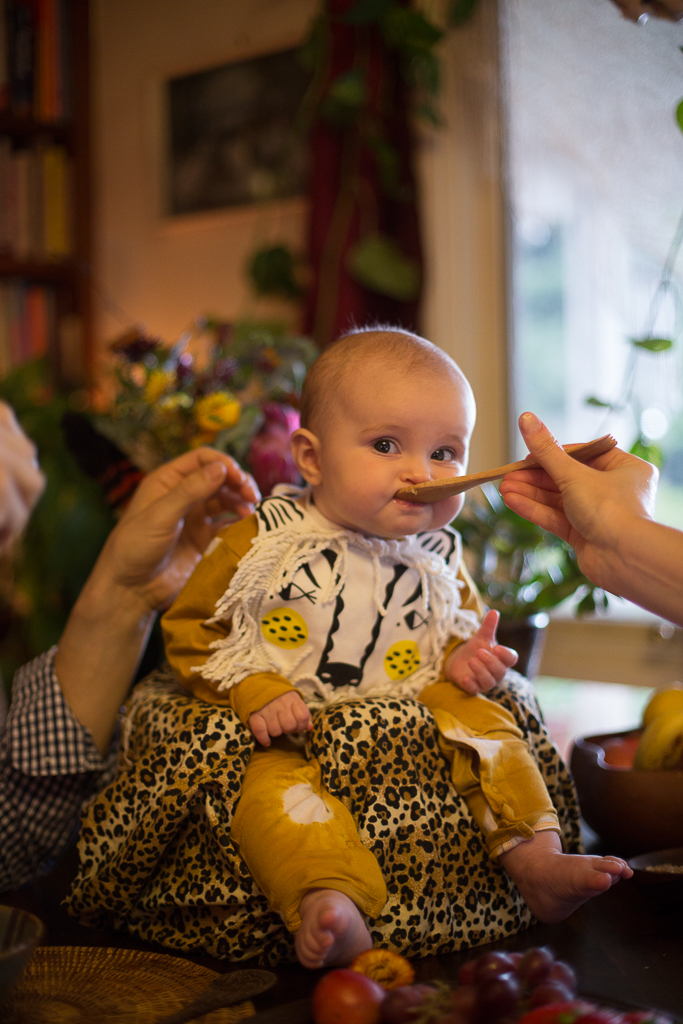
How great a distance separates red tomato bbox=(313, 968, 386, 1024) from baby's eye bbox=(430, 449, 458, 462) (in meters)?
0.49

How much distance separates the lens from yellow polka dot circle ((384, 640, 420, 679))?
0.98 meters

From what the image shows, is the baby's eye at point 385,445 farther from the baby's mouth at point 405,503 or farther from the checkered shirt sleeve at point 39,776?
the checkered shirt sleeve at point 39,776

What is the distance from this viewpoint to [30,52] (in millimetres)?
2664

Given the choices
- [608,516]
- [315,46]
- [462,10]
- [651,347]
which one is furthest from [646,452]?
[315,46]

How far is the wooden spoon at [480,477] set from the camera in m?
0.82

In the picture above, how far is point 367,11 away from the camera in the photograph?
6.26ft

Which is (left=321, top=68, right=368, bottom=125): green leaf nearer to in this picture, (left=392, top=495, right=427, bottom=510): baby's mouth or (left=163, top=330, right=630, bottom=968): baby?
(left=163, top=330, right=630, bottom=968): baby

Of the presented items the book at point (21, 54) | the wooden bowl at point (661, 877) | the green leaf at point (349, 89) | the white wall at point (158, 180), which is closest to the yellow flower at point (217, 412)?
the wooden bowl at point (661, 877)

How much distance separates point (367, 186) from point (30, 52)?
134cm

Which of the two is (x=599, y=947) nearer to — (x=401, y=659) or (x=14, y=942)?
(x=401, y=659)

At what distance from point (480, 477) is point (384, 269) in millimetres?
1292

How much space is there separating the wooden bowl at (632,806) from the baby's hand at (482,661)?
0.70ft

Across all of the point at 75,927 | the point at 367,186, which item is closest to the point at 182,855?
the point at 75,927

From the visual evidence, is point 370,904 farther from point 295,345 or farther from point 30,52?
point 30,52
